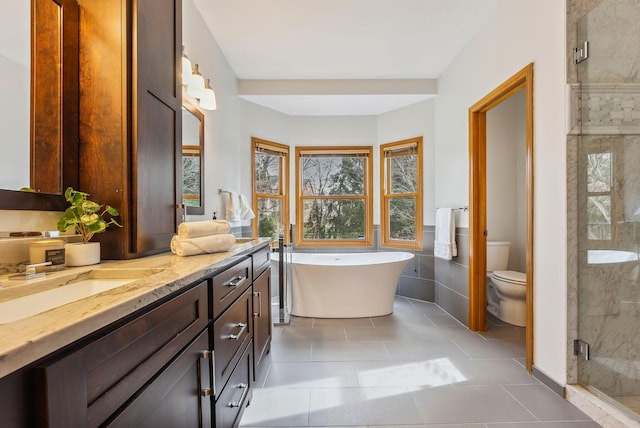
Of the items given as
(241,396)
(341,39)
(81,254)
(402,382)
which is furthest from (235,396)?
(341,39)

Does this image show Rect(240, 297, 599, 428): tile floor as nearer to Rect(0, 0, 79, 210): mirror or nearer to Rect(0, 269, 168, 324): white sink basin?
Rect(0, 269, 168, 324): white sink basin

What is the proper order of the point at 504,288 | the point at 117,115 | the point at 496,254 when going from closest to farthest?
1. the point at 117,115
2. the point at 504,288
3. the point at 496,254

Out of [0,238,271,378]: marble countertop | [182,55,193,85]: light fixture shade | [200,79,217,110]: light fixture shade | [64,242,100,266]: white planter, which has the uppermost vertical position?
[182,55,193,85]: light fixture shade

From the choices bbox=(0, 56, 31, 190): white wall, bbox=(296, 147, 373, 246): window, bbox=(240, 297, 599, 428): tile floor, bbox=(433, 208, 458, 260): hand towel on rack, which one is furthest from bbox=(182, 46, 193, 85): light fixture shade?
bbox=(433, 208, 458, 260): hand towel on rack

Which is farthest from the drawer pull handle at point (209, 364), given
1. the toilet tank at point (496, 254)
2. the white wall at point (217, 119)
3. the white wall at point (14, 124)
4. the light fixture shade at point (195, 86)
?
the toilet tank at point (496, 254)

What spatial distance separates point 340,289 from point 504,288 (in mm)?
1548

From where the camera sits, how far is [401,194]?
13.7ft

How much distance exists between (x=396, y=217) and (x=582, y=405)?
2761 mm

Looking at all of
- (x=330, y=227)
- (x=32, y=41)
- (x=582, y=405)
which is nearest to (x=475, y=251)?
(x=582, y=405)

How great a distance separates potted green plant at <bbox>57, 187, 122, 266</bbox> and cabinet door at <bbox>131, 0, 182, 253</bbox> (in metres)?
0.15

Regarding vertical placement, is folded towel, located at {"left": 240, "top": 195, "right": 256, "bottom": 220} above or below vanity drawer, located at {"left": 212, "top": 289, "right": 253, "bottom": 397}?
above

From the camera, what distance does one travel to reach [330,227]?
4.42 metres

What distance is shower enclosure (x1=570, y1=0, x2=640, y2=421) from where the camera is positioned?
1.63 meters

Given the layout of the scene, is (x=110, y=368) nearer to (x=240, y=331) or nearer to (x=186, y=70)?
(x=240, y=331)
